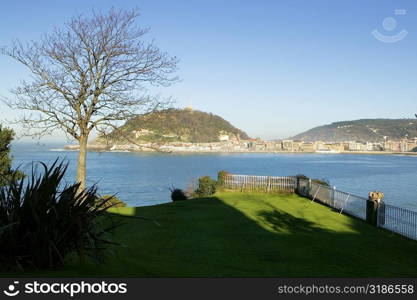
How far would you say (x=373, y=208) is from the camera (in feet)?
59.0

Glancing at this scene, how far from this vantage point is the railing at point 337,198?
1606cm

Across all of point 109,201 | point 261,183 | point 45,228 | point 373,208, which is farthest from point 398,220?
point 261,183

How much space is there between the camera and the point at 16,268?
18.9 feet

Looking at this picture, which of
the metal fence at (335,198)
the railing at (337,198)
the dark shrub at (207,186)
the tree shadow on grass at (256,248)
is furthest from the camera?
the dark shrub at (207,186)

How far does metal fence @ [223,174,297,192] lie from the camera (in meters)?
30.6

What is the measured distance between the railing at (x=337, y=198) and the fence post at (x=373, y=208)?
0.04 m

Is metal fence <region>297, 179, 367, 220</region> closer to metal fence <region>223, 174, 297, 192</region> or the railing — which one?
the railing

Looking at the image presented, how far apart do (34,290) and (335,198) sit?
64.7 ft

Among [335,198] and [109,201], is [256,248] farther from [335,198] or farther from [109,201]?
[335,198]

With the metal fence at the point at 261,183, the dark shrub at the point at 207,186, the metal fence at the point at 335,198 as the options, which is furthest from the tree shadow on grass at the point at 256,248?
the dark shrub at the point at 207,186

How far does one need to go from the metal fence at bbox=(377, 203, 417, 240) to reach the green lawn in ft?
1.80

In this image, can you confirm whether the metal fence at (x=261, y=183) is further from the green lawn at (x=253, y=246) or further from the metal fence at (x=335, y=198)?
the green lawn at (x=253, y=246)

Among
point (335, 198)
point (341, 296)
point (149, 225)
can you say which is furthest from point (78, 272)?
point (335, 198)

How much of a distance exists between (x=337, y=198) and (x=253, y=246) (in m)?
11.2
